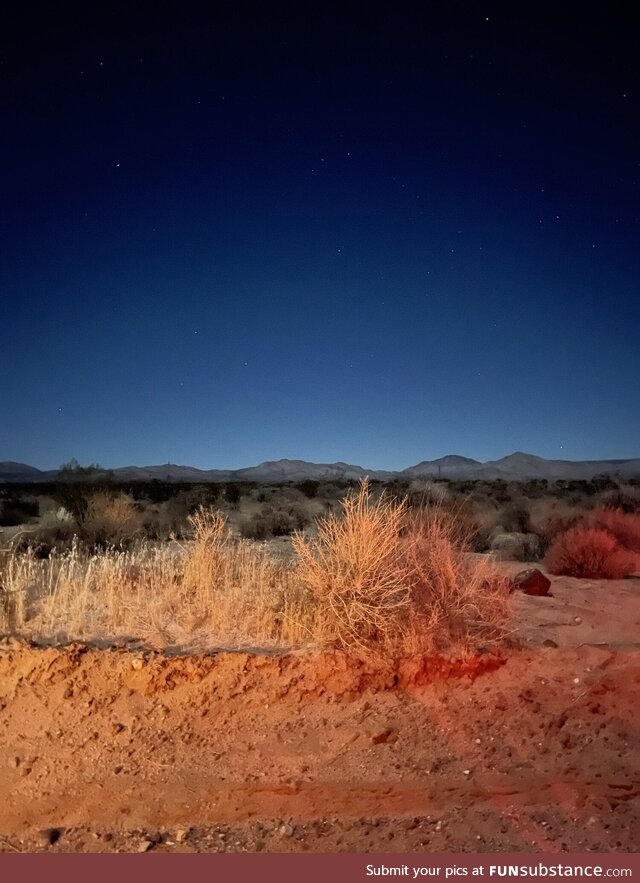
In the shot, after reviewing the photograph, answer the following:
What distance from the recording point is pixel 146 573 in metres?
9.55

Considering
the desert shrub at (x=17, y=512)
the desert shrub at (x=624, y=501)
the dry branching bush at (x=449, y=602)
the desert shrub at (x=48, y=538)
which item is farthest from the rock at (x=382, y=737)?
the desert shrub at (x=17, y=512)

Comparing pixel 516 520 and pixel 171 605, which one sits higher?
pixel 516 520

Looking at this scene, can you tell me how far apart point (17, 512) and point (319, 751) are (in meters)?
18.2

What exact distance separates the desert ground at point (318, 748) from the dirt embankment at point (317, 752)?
0.6 inches

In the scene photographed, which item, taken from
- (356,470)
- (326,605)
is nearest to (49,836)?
(326,605)

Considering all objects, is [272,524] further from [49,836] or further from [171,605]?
[49,836]

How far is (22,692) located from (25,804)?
4.03ft

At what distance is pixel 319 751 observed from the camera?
6113 millimetres

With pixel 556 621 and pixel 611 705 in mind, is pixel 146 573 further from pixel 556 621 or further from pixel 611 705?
pixel 611 705

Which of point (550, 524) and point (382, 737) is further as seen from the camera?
point (550, 524)

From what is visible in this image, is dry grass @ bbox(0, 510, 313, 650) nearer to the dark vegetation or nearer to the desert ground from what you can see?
the desert ground

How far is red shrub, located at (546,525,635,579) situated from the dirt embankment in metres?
4.64

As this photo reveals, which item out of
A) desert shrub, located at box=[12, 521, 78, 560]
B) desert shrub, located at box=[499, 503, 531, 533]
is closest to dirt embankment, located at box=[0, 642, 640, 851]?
desert shrub, located at box=[12, 521, 78, 560]

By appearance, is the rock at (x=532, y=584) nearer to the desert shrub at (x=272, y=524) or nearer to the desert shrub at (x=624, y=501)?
the desert shrub at (x=272, y=524)
